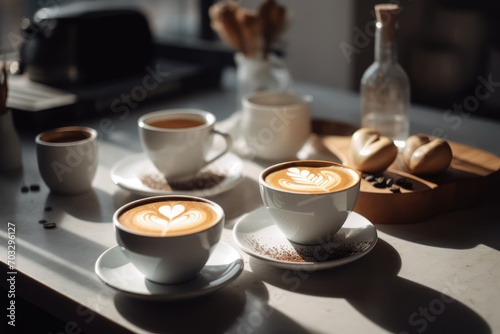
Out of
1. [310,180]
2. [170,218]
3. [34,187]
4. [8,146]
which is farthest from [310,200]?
[8,146]

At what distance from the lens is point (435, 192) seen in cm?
106

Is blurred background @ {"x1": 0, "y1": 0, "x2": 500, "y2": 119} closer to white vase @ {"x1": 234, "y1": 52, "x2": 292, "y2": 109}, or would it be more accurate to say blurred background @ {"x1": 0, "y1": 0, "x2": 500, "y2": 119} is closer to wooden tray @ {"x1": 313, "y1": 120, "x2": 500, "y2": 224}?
white vase @ {"x1": 234, "y1": 52, "x2": 292, "y2": 109}

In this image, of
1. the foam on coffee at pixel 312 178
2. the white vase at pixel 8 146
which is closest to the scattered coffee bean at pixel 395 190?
the foam on coffee at pixel 312 178

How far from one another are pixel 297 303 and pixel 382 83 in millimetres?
654

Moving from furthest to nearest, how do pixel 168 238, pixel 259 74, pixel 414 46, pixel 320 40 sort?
pixel 320 40, pixel 414 46, pixel 259 74, pixel 168 238

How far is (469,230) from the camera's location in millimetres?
1029

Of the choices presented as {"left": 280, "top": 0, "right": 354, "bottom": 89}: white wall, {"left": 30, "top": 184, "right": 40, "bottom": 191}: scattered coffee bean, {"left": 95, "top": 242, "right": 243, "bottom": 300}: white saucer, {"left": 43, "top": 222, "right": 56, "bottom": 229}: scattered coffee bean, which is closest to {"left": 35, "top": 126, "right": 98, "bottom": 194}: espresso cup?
{"left": 30, "top": 184, "right": 40, "bottom": 191}: scattered coffee bean

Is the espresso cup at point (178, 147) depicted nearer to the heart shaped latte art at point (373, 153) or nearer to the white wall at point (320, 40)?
the heart shaped latte art at point (373, 153)

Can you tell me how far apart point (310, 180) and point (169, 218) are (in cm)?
22

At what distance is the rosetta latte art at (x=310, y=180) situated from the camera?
3.01 ft

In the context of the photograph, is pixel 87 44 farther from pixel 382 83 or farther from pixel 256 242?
pixel 256 242

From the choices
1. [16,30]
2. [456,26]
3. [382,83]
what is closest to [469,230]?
[382,83]

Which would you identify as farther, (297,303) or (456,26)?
(456,26)

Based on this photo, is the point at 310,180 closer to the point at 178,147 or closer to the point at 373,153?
the point at 373,153
